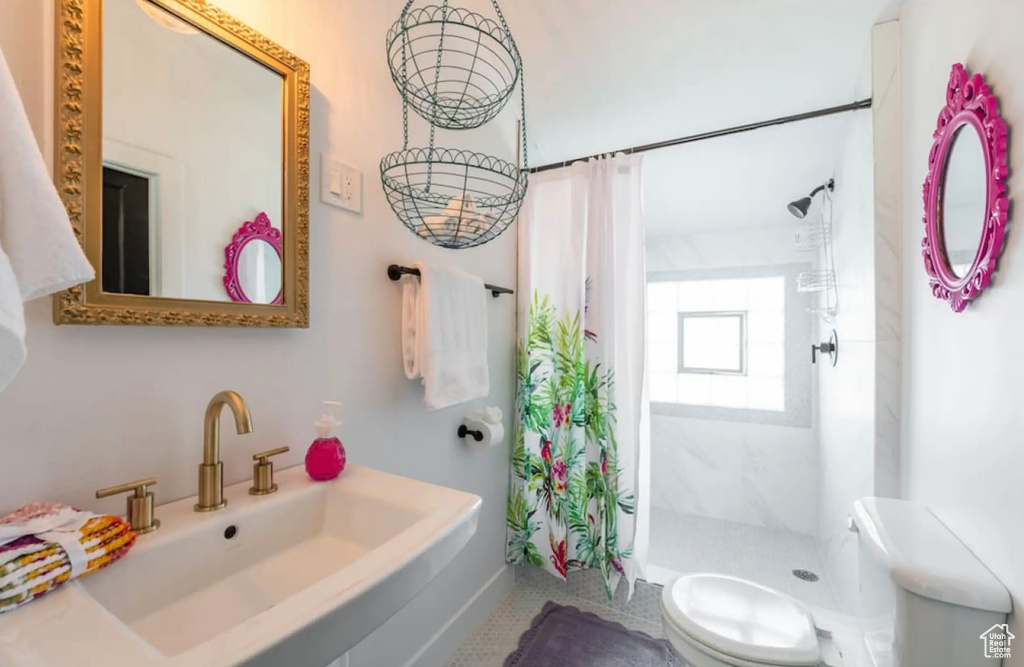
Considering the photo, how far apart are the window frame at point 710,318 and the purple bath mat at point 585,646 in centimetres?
185

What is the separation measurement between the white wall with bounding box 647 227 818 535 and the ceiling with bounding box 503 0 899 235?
0.57 meters

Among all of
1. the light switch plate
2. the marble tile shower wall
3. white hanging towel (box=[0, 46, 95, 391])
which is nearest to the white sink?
white hanging towel (box=[0, 46, 95, 391])

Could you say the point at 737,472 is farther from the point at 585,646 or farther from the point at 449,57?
the point at 449,57

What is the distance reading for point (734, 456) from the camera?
113 inches

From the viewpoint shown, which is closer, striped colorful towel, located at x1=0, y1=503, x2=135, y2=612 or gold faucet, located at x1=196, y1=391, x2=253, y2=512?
striped colorful towel, located at x1=0, y1=503, x2=135, y2=612

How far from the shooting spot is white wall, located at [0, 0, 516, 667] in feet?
2.23

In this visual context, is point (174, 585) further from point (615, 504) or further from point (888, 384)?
point (888, 384)

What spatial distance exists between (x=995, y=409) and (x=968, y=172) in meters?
0.48

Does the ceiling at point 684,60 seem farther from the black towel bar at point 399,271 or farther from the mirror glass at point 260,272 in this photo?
the mirror glass at point 260,272

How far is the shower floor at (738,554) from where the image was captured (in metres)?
2.10

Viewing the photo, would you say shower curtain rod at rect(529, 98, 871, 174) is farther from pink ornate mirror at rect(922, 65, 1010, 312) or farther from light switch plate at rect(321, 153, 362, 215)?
light switch plate at rect(321, 153, 362, 215)

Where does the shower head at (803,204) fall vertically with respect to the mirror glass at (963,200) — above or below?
above

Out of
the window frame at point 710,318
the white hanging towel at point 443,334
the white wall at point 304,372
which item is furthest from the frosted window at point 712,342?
the white hanging towel at point 443,334

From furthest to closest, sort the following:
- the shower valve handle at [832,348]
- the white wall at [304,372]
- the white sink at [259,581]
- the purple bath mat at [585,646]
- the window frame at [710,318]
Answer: the window frame at [710,318]
the shower valve handle at [832,348]
the purple bath mat at [585,646]
the white wall at [304,372]
the white sink at [259,581]
